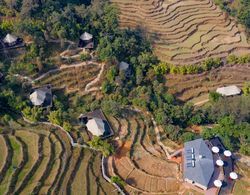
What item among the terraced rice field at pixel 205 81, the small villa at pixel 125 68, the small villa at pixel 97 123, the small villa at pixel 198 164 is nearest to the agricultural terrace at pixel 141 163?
the small villa at pixel 97 123

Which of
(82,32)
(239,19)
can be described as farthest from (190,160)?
(239,19)

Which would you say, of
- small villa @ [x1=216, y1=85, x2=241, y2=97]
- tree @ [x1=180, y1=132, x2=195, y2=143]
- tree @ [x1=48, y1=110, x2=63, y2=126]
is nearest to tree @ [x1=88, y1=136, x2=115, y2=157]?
tree @ [x1=48, y1=110, x2=63, y2=126]

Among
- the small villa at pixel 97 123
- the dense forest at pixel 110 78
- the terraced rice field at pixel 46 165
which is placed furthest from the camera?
the dense forest at pixel 110 78

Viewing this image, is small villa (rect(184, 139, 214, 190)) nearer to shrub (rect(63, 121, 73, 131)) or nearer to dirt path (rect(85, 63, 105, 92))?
shrub (rect(63, 121, 73, 131))

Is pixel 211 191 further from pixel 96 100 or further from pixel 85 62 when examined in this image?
pixel 85 62

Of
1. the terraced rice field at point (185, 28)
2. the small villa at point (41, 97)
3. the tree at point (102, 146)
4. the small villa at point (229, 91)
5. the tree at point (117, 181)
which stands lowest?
the tree at point (117, 181)

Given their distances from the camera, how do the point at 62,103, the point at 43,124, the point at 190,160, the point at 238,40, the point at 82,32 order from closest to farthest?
the point at 190,160 → the point at 43,124 → the point at 62,103 → the point at 82,32 → the point at 238,40

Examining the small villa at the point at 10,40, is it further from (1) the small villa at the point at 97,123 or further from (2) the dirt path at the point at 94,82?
(1) the small villa at the point at 97,123
